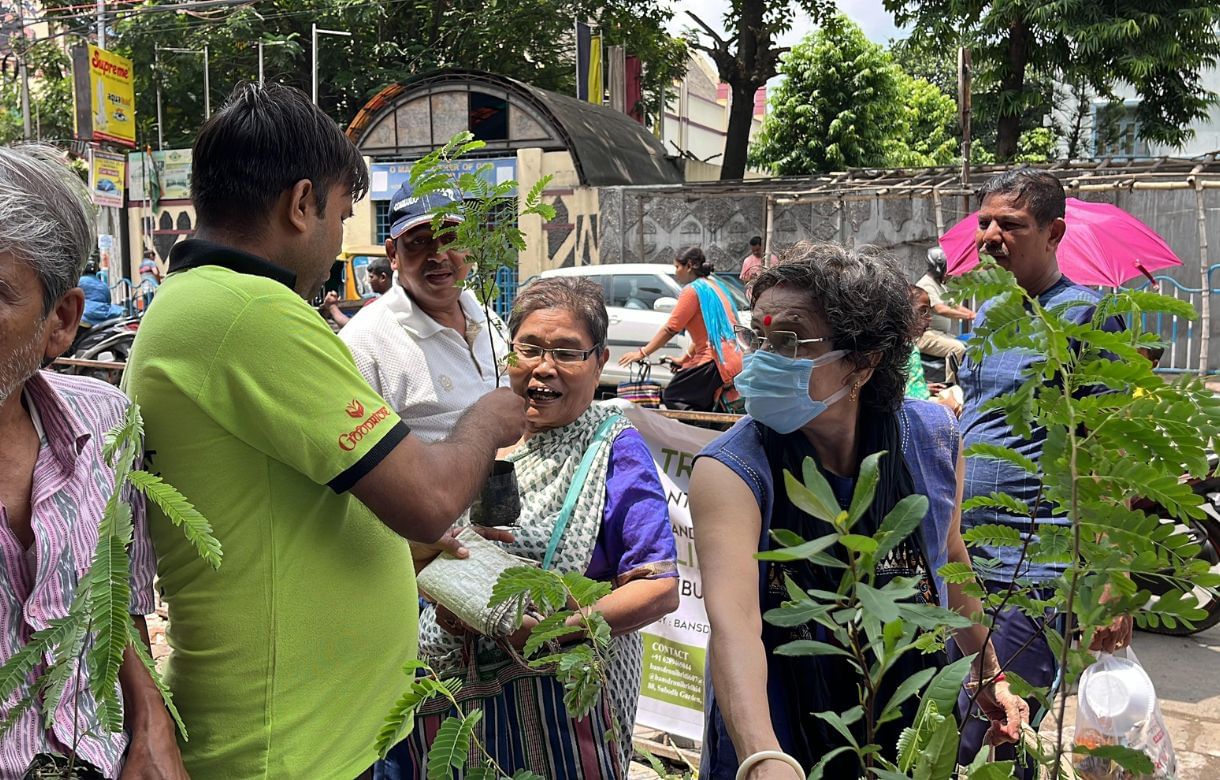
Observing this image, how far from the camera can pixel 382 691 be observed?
188 centimetres

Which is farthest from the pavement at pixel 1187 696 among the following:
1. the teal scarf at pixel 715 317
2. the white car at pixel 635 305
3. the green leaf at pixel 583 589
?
the white car at pixel 635 305

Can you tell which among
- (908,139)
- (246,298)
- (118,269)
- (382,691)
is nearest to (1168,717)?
(382,691)

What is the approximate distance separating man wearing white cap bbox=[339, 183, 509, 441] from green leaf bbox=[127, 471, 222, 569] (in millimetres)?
1530

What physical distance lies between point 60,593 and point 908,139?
33.6m

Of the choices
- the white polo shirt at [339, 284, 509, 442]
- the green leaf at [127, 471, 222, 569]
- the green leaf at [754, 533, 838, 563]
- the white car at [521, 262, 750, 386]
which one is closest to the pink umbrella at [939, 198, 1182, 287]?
the white polo shirt at [339, 284, 509, 442]

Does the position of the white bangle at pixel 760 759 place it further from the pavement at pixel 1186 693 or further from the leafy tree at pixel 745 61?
the leafy tree at pixel 745 61

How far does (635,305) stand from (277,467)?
12610mm

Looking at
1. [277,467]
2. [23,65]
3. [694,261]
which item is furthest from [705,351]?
[23,65]

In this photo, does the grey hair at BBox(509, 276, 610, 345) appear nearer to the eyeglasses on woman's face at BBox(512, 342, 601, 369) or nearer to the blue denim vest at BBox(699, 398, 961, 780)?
the eyeglasses on woman's face at BBox(512, 342, 601, 369)

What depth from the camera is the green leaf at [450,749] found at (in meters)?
1.38

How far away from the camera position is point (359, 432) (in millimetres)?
1621

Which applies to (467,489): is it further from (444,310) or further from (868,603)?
(444,310)

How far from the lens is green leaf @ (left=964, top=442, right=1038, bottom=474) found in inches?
48.5

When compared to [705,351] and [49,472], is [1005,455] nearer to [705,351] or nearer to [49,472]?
[49,472]
